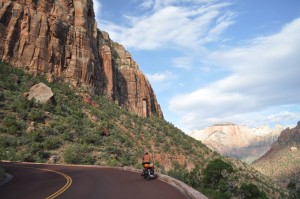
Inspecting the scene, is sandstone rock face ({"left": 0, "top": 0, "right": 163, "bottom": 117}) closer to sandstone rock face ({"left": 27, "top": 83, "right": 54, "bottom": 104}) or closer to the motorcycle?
sandstone rock face ({"left": 27, "top": 83, "right": 54, "bottom": 104})

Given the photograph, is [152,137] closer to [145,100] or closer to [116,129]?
[116,129]

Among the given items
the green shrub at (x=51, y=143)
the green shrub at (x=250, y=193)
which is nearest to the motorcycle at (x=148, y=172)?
the green shrub at (x=250, y=193)

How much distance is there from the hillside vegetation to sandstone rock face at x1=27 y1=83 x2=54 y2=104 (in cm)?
90

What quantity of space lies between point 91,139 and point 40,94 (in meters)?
11.0

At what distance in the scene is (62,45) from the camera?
56.3 metres

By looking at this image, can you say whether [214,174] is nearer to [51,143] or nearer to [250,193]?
[250,193]

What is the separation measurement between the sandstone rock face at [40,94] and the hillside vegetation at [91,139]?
0.90 m

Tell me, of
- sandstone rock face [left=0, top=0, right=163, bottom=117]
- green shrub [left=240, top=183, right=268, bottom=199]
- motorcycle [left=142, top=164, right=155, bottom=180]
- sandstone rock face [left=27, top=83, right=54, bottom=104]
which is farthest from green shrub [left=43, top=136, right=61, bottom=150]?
green shrub [left=240, top=183, right=268, bottom=199]

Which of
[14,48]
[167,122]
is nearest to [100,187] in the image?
[14,48]

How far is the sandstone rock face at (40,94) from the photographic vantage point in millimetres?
42894

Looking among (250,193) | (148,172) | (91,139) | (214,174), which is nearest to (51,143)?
(91,139)

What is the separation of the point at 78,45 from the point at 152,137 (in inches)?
889

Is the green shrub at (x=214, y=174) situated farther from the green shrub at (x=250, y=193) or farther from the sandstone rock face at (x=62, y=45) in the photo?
the sandstone rock face at (x=62, y=45)

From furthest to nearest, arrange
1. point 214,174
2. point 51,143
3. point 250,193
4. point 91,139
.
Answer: point 91,139, point 51,143, point 214,174, point 250,193
